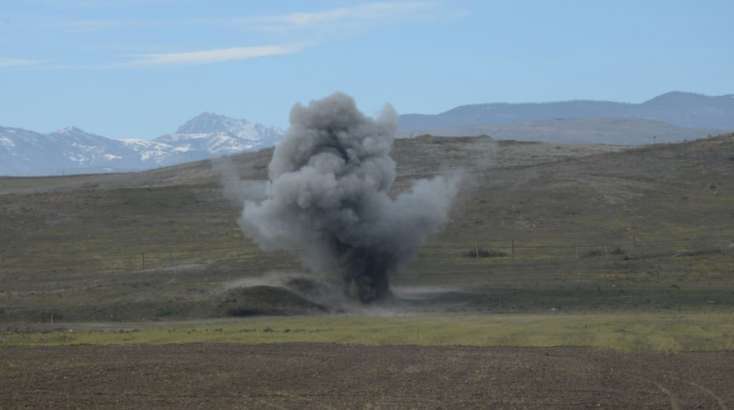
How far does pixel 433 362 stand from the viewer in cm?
5019

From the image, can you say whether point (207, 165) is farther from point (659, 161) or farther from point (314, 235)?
point (314, 235)

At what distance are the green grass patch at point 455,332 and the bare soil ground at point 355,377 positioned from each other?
1980 millimetres

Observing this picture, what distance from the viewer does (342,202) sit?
76.2 m

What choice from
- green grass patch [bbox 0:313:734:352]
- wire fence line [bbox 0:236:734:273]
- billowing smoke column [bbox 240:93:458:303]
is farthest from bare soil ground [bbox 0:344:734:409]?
wire fence line [bbox 0:236:734:273]

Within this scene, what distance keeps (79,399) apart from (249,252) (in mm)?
56727

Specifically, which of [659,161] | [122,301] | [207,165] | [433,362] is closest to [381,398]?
[433,362]

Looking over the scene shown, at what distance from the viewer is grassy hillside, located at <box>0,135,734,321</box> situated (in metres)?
74.1

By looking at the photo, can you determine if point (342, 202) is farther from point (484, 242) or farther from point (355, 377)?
point (355, 377)

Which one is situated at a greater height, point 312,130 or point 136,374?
point 312,130

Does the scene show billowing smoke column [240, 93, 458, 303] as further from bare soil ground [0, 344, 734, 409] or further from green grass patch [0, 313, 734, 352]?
bare soil ground [0, 344, 734, 409]

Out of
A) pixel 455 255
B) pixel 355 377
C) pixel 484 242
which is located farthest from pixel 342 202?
pixel 355 377

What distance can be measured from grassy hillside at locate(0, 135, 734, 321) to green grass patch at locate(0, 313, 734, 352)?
6.20 meters

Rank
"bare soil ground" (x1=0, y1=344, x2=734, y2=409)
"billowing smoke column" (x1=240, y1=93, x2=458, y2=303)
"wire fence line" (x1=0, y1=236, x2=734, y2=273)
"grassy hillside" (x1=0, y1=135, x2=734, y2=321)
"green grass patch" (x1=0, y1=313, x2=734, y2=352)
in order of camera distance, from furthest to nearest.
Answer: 1. "wire fence line" (x1=0, y1=236, x2=734, y2=273)
2. "billowing smoke column" (x1=240, y1=93, x2=458, y2=303)
3. "grassy hillside" (x1=0, y1=135, x2=734, y2=321)
4. "green grass patch" (x1=0, y1=313, x2=734, y2=352)
5. "bare soil ground" (x1=0, y1=344, x2=734, y2=409)

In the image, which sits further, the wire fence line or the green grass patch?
the wire fence line
